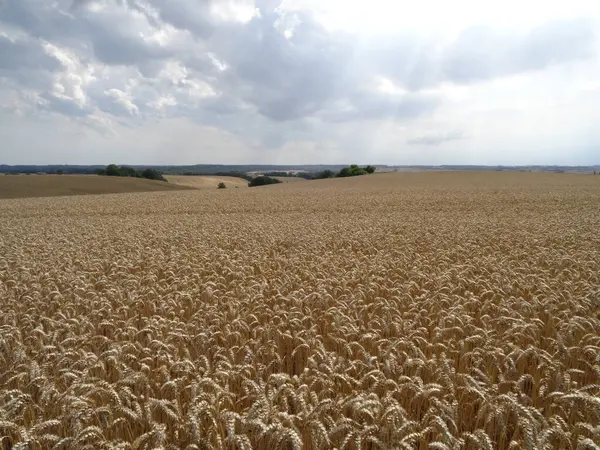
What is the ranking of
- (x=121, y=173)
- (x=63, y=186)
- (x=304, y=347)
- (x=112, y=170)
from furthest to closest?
(x=121, y=173) → (x=112, y=170) → (x=63, y=186) → (x=304, y=347)

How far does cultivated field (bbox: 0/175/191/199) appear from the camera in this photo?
53.6 meters

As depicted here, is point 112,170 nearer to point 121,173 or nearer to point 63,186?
point 121,173

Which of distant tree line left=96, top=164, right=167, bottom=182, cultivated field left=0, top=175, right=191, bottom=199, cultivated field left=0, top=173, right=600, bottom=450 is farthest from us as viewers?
distant tree line left=96, top=164, right=167, bottom=182

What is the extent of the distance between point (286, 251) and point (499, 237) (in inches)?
263

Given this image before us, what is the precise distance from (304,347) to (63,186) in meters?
66.1

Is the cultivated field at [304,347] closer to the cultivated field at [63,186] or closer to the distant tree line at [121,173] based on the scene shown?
the cultivated field at [63,186]

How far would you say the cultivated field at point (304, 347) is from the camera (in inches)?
115

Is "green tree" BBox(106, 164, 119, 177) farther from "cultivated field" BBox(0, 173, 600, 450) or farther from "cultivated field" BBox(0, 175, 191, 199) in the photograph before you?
"cultivated field" BBox(0, 173, 600, 450)

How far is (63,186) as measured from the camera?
5941 cm

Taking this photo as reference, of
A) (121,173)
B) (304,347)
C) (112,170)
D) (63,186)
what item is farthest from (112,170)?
(304,347)

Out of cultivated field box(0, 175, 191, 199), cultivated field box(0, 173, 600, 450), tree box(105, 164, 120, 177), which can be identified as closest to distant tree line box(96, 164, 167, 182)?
tree box(105, 164, 120, 177)

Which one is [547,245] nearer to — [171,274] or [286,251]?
[286,251]

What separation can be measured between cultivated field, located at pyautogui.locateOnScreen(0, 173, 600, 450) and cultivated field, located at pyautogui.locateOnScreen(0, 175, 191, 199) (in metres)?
51.0

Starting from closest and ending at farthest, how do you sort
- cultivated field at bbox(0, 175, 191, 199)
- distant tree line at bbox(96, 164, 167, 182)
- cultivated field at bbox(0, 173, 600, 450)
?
1. cultivated field at bbox(0, 173, 600, 450)
2. cultivated field at bbox(0, 175, 191, 199)
3. distant tree line at bbox(96, 164, 167, 182)
